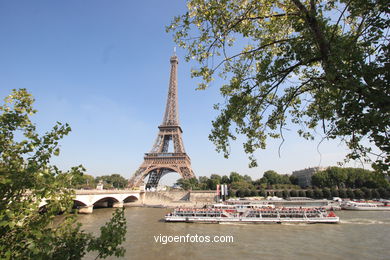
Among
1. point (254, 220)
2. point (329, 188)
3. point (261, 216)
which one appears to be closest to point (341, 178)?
point (329, 188)

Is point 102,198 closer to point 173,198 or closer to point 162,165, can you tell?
point 162,165

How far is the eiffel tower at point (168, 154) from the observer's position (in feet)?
185

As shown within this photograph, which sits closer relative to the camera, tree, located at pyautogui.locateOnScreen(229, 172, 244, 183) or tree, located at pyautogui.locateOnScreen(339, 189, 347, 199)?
tree, located at pyautogui.locateOnScreen(339, 189, 347, 199)

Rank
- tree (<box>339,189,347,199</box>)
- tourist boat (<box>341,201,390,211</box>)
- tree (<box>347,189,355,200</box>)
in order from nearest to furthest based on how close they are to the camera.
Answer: tourist boat (<box>341,201,390,211</box>)
tree (<box>339,189,347,199</box>)
tree (<box>347,189,355,200</box>)

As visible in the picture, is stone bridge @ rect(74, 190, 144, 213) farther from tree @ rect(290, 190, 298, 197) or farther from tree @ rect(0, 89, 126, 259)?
tree @ rect(290, 190, 298, 197)

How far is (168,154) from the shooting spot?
2296 inches

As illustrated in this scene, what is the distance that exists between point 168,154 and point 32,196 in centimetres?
5597

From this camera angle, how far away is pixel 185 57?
18.3 ft

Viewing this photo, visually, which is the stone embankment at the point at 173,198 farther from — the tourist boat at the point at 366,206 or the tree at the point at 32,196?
the tree at the point at 32,196

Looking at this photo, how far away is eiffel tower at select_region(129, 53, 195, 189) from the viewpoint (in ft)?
185

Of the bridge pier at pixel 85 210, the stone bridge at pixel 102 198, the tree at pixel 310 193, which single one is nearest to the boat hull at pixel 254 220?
the stone bridge at pixel 102 198

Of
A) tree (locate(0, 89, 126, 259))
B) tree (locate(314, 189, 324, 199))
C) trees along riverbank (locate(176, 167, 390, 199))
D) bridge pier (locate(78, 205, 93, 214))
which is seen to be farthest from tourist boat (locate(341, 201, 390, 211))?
tree (locate(0, 89, 126, 259))

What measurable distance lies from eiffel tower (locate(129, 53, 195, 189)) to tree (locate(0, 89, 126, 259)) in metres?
52.6

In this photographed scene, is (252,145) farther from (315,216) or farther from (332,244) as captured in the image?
(315,216)
